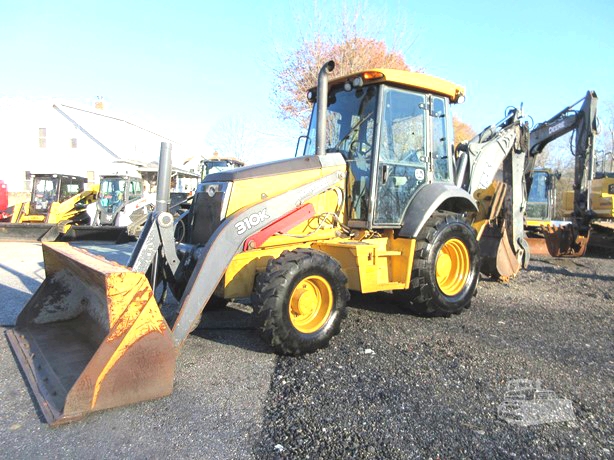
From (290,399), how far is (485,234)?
5.24m

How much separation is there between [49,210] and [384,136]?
14.5 meters

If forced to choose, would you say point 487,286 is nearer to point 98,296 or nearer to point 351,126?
point 351,126

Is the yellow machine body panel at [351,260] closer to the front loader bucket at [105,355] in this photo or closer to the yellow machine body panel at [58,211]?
the front loader bucket at [105,355]

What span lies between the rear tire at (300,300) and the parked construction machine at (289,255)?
0.04 ft

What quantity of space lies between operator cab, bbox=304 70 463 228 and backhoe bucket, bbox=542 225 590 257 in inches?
237

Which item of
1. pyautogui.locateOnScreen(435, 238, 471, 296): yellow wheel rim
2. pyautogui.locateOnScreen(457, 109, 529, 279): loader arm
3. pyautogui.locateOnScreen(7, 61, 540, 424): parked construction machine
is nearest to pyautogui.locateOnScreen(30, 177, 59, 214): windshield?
pyautogui.locateOnScreen(7, 61, 540, 424): parked construction machine

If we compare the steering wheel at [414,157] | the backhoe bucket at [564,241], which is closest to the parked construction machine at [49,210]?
the steering wheel at [414,157]

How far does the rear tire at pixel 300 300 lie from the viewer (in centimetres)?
370

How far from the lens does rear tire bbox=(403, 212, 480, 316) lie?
5035 mm

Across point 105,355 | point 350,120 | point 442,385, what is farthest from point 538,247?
point 105,355

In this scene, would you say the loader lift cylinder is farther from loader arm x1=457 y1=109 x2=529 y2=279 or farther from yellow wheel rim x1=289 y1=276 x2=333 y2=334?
loader arm x1=457 y1=109 x2=529 y2=279

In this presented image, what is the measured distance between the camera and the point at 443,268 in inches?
222

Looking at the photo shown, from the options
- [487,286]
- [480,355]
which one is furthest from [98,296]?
Result: [487,286]

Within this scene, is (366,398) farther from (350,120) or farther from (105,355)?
(350,120)
